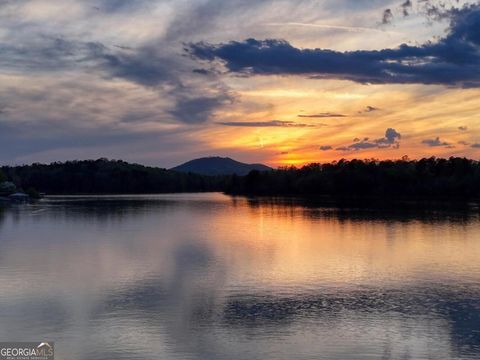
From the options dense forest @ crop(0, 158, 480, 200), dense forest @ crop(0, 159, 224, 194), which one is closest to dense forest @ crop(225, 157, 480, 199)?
dense forest @ crop(0, 158, 480, 200)

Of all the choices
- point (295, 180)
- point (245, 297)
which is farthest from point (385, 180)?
point (245, 297)

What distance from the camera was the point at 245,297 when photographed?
15.8 m

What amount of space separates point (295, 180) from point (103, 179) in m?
55.4

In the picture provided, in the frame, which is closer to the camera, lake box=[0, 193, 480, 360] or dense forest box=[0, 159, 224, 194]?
lake box=[0, 193, 480, 360]

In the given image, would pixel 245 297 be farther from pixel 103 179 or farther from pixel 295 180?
pixel 103 179

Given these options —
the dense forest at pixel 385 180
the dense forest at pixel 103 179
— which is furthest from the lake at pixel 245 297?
the dense forest at pixel 103 179

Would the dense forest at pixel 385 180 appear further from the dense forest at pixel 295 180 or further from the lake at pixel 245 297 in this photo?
the lake at pixel 245 297

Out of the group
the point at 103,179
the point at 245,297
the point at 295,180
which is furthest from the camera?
the point at 103,179

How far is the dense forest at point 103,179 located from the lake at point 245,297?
11576 cm

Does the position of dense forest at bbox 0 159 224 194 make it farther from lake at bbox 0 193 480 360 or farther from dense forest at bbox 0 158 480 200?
lake at bbox 0 193 480 360

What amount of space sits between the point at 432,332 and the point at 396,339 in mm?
968

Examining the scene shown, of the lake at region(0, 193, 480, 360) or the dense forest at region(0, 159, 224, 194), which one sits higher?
the dense forest at region(0, 159, 224, 194)

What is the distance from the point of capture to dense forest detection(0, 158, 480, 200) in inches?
3329

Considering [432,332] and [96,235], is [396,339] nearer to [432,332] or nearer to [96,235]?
[432,332]
